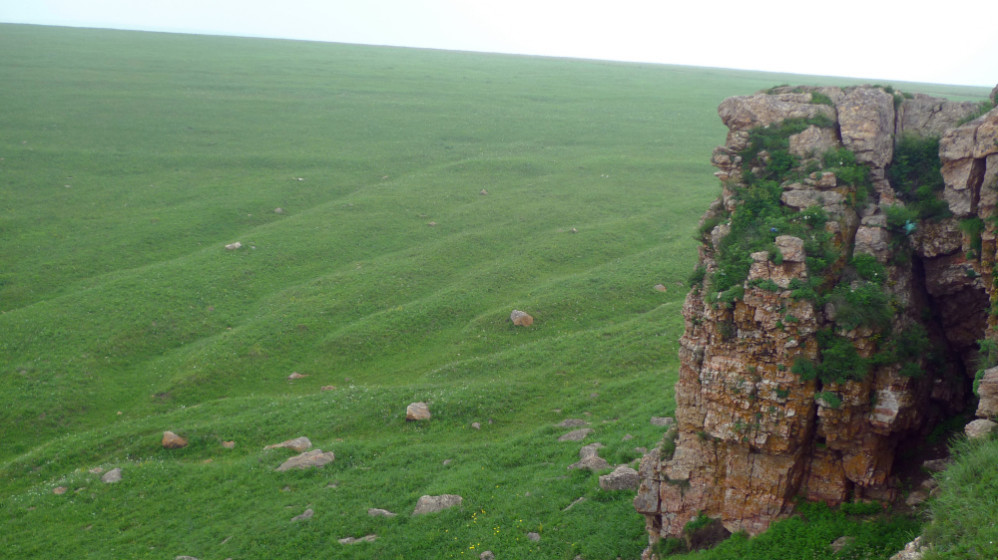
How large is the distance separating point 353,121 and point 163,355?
6187cm

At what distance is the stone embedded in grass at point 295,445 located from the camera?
29.9 m

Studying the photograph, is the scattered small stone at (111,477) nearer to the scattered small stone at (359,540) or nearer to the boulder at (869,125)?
the scattered small stone at (359,540)

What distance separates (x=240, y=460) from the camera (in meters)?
29.5

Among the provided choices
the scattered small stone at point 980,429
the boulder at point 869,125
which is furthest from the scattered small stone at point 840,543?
the boulder at point 869,125

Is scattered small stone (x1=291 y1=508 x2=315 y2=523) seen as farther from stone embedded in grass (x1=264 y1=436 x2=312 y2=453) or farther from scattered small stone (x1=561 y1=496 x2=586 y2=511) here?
scattered small stone (x1=561 y1=496 x2=586 y2=511)

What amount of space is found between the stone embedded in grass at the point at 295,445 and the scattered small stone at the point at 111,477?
19.6 feet

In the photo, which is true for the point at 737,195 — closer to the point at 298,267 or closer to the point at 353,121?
the point at 298,267

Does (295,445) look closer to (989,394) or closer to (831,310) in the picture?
(831,310)

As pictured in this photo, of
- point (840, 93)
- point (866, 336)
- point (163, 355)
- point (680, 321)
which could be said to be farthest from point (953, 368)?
point (163, 355)

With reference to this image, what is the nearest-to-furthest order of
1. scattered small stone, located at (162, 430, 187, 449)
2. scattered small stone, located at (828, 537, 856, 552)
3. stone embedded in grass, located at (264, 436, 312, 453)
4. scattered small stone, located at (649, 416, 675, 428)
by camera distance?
1. scattered small stone, located at (828, 537, 856, 552)
2. scattered small stone, located at (649, 416, 675, 428)
3. stone embedded in grass, located at (264, 436, 312, 453)
4. scattered small stone, located at (162, 430, 187, 449)

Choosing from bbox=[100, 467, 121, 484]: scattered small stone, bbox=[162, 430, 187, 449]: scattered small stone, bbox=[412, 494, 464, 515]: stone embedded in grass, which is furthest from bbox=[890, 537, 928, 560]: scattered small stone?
bbox=[162, 430, 187, 449]: scattered small stone

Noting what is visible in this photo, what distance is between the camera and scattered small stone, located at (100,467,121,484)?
28.2m

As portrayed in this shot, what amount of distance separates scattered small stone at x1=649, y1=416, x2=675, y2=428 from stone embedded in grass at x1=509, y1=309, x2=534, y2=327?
15.0 m

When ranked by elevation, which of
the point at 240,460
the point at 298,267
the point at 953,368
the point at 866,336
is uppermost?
the point at 866,336
